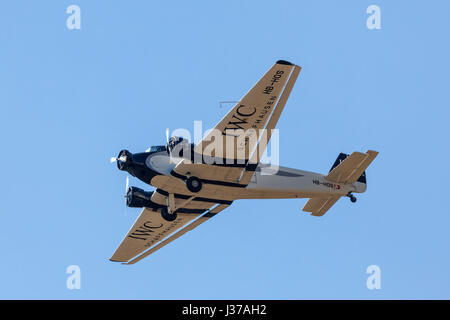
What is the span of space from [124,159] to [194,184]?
10.7 ft

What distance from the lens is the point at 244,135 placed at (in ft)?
106

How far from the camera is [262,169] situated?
35.9 m

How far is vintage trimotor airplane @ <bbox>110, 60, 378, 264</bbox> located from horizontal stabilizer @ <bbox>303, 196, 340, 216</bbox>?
5cm

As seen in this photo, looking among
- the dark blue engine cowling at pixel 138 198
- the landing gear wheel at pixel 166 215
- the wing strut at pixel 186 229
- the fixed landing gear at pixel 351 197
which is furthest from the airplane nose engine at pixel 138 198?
the fixed landing gear at pixel 351 197

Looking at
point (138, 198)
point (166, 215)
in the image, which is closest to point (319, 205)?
point (166, 215)

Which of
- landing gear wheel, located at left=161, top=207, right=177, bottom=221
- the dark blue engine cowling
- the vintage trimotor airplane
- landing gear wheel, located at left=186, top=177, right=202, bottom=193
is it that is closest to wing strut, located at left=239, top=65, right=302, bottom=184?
the vintage trimotor airplane

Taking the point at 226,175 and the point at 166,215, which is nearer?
the point at 226,175

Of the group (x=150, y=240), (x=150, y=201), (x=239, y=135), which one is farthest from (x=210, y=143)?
(x=150, y=240)

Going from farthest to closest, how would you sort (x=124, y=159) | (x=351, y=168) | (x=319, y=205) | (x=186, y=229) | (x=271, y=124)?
(x=186, y=229) → (x=319, y=205) → (x=351, y=168) → (x=124, y=159) → (x=271, y=124)

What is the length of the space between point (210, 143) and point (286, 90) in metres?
4.08

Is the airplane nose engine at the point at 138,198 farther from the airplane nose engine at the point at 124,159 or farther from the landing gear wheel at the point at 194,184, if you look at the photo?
the landing gear wheel at the point at 194,184

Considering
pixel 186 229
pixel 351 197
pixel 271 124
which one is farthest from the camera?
pixel 186 229

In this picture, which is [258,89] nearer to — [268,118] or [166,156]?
[268,118]

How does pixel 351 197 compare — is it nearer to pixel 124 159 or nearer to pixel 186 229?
pixel 186 229
